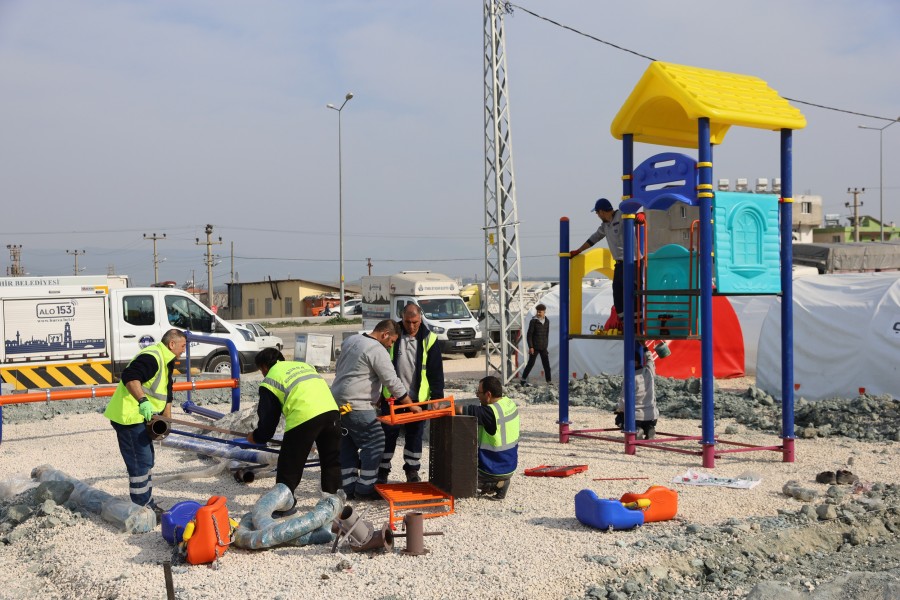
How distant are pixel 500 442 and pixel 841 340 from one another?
360 inches

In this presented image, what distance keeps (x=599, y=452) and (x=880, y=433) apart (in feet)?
12.9

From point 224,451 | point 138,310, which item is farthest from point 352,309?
point 224,451

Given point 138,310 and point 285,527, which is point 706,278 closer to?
point 285,527

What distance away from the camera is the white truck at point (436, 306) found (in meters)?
25.0

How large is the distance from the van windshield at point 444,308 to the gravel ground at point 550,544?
15454 millimetres

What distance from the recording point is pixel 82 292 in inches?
643

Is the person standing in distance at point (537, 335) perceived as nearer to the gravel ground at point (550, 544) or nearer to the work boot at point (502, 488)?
the gravel ground at point (550, 544)

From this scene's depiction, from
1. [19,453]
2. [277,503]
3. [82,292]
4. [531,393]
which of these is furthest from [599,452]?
[82,292]

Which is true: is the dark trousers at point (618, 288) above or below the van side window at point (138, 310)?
above

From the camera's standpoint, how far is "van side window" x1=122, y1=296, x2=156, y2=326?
17266 millimetres

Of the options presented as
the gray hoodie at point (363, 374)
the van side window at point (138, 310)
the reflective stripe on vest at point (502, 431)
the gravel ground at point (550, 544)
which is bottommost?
the gravel ground at point (550, 544)

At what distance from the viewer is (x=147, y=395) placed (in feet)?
23.7

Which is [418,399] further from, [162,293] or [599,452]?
[162,293]

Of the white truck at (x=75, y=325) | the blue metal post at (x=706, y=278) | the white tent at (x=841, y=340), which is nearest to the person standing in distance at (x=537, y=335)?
the white tent at (x=841, y=340)
